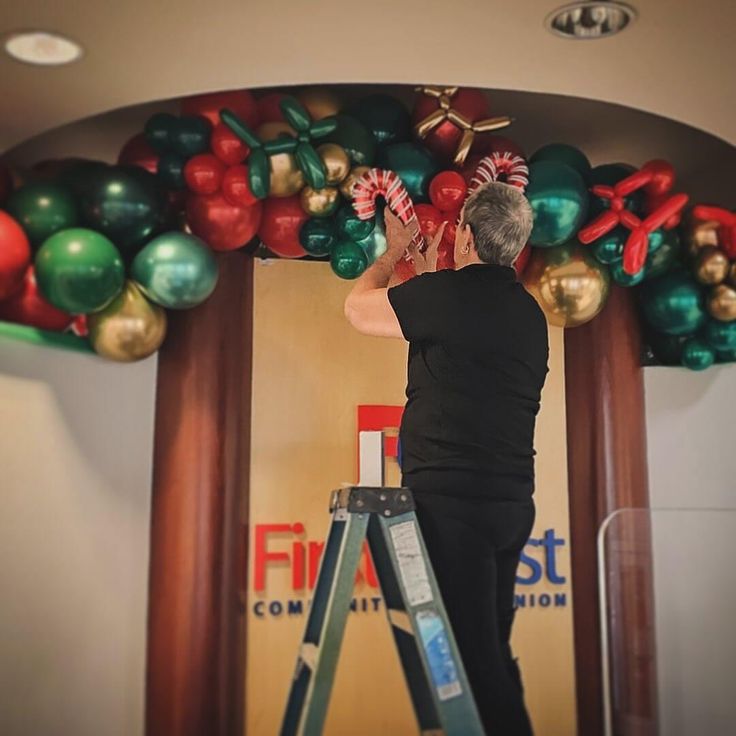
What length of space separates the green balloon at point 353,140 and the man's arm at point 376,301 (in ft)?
1.90

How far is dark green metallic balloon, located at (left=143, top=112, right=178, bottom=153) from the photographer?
8.71ft

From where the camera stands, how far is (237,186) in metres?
2.60

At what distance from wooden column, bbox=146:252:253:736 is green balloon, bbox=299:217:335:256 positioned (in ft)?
1.18

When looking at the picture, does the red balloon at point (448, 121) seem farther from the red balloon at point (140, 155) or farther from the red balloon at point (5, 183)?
the red balloon at point (5, 183)

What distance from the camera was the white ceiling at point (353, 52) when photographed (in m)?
2.14

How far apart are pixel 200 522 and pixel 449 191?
1.26 meters

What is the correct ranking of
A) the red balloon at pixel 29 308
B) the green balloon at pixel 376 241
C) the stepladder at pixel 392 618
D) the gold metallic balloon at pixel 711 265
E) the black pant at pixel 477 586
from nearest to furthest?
the stepladder at pixel 392 618
the black pant at pixel 477 586
the red balloon at pixel 29 308
the green balloon at pixel 376 241
the gold metallic balloon at pixel 711 265

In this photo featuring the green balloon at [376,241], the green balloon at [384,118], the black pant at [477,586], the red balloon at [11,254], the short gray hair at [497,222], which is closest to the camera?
the black pant at [477,586]

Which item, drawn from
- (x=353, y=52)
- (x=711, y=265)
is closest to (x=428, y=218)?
(x=353, y=52)

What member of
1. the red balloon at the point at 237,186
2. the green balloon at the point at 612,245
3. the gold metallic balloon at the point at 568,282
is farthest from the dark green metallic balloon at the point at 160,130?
the green balloon at the point at 612,245

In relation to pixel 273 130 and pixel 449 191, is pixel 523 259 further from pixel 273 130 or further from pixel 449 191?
pixel 273 130

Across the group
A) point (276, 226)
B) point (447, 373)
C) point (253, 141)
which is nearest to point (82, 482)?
point (276, 226)

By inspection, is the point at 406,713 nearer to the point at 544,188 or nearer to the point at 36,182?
the point at 544,188

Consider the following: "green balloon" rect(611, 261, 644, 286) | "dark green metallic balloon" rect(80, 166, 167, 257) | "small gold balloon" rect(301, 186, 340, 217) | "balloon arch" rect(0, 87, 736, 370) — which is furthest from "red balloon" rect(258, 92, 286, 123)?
"green balloon" rect(611, 261, 644, 286)
